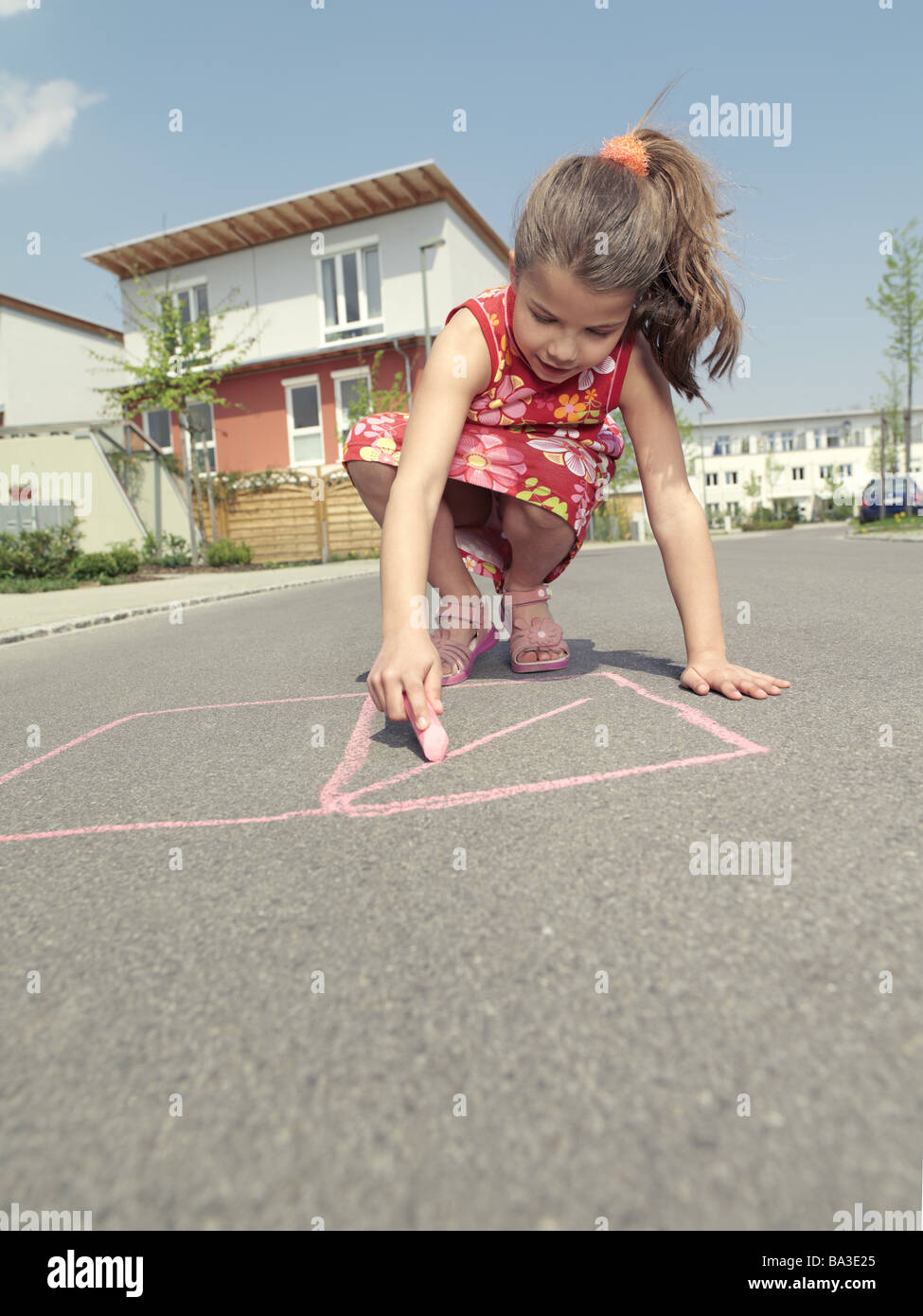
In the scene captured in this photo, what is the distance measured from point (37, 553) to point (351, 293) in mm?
13180

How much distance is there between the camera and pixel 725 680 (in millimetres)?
2598

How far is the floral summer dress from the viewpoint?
2.70 m

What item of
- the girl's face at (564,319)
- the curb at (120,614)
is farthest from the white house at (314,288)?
the girl's face at (564,319)

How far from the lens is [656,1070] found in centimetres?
90

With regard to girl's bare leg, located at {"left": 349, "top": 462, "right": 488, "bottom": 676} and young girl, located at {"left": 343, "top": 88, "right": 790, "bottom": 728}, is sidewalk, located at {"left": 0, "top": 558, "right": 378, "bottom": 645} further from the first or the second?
young girl, located at {"left": 343, "top": 88, "right": 790, "bottom": 728}

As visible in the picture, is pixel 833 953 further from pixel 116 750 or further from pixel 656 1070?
pixel 116 750

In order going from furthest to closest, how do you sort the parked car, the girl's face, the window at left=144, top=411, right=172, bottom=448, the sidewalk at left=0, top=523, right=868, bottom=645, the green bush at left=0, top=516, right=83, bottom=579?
the parked car → the window at left=144, top=411, right=172, bottom=448 → the green bush at left=0, top=516, right=83, bottom=579 → the sidewalk at left=0, top=523, right=868, bottom=645 → the girl's face

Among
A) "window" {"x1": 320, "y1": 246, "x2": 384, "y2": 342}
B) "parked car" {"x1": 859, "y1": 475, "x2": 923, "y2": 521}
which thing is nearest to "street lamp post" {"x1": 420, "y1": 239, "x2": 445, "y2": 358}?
"window" {"x1": 320, "y1": 246, "x2": 384, "y2": 342}

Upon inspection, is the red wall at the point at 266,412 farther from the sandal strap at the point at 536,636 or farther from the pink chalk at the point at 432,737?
the pink chalk at the point at 432,737

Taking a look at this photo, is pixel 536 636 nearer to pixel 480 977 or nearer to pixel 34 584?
pixel 480 977

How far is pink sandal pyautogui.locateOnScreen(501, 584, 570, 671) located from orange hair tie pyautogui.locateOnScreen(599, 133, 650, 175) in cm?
137

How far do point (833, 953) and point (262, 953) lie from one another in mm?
753

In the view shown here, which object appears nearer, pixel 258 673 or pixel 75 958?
pixel 75 958
